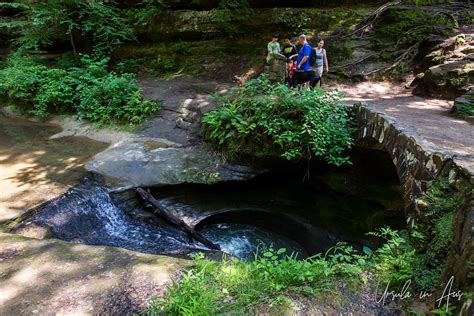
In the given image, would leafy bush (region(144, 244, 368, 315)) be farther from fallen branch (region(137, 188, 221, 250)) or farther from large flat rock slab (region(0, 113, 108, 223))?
large flat rock slab (region(0, 113, 108, 223))

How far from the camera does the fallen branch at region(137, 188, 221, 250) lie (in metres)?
7.09

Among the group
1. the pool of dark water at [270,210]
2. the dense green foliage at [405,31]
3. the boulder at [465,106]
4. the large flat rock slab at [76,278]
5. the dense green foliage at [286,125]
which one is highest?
the dense green foliage at [405,31]

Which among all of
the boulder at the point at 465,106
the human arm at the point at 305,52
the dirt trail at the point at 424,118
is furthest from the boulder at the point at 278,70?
the boulder at the point at 465,106

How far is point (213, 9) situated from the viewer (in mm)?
13289

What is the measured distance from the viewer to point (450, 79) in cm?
825

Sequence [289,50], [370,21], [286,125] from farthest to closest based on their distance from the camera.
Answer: [370,21] < [289,50] < [286,125]

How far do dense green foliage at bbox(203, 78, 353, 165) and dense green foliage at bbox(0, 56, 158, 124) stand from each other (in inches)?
126

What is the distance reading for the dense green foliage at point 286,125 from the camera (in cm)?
761

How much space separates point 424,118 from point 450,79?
2626 mm

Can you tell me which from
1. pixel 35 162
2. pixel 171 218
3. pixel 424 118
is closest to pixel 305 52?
pixel 424 118

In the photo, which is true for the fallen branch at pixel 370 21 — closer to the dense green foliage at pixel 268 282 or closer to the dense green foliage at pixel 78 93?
the dense green foliage at pixel 78 93

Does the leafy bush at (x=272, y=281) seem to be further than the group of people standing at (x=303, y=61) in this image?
No

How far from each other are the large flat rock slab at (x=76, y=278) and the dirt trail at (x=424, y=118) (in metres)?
3.75

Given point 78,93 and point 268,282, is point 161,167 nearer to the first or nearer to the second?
point 78,93
